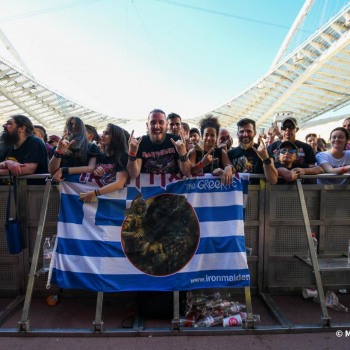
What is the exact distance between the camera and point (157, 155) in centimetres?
286

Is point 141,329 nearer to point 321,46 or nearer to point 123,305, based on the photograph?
point 123,305

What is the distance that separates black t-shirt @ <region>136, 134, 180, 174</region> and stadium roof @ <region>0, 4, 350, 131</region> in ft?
91.9

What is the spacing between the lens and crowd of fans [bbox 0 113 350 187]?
279 cm

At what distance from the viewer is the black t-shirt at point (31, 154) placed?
10.3ft

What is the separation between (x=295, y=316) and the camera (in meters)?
2.83

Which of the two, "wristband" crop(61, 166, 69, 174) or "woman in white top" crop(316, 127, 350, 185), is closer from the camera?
"wristband" crop(61, 166, 69, 174)

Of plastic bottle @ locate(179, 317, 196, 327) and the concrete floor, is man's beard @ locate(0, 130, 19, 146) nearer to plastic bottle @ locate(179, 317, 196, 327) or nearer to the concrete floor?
the concrete floor

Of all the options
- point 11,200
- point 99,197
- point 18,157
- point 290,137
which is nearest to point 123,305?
point 99,197

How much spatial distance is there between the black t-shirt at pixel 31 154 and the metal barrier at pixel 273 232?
0.24 m

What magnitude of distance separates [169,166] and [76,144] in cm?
113

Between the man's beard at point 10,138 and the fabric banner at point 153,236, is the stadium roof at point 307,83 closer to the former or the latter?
the fabric banner at point 153,236

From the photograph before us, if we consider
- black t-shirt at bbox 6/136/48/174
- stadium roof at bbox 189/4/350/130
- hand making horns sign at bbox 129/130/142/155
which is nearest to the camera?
hand making horns sign at bbox 129/130/142/155

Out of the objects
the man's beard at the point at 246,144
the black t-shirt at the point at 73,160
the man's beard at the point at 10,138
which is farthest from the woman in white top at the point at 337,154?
the man's beard at the point at 10,138

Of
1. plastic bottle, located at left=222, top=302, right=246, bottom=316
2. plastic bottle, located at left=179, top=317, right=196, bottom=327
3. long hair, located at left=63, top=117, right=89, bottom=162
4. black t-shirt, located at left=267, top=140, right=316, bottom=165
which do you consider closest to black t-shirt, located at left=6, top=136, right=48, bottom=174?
long hair, located at left=63, top=117, right=89, bottom=162
